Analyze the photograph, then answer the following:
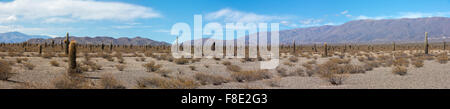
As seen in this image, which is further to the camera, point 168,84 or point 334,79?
point 334,79

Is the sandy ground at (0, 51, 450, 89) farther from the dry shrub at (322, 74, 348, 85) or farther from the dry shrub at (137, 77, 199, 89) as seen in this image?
the dry shrub at (137, 77, 199, 89)

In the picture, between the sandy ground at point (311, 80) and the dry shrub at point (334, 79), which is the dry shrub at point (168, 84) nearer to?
the sandy ground at point (311, 80)

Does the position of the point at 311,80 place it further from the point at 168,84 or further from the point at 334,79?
the point at 168,84

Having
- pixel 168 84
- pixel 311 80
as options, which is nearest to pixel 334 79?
pixel 311 80

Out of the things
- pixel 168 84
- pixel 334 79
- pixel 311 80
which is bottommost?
pixel 311 80

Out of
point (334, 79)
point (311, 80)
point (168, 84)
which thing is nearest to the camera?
point (168, 84)

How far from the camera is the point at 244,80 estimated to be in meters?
14.8

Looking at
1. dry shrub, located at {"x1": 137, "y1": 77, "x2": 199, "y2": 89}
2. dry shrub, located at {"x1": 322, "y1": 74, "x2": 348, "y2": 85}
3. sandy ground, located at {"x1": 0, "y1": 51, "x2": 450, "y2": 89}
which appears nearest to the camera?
dry shrub, located at {"x1": 137, "y1": 77, "x2": 199, "y2": 89}

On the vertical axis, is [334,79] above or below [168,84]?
below

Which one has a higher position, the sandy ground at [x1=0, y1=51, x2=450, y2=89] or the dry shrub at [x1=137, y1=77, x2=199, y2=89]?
the dry shrub at [x1=137, y1=77, x2=199, y2=89]

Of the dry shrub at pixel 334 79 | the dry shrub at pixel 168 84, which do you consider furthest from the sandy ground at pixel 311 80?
the dry shrub at pixel 168 84

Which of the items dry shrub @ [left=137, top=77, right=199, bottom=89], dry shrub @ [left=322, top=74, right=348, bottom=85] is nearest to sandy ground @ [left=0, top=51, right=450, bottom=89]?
dry shrub @ [left=322, top=74, right=348, bottom=85]
